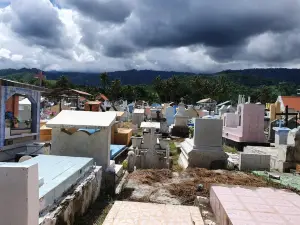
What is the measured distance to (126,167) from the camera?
1011 centimetres

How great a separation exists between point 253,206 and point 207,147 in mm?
6031

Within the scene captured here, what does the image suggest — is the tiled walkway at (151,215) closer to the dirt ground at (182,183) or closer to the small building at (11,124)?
the dirt ground at (182,183)

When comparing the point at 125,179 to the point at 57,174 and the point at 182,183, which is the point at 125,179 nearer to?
the point at 182,183

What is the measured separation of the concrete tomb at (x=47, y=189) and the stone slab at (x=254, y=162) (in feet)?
17.6

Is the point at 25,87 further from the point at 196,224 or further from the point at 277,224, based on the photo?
the point at 277,224

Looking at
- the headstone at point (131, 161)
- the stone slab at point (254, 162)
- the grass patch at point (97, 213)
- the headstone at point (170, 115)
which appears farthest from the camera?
the headstone at point (170, 115)

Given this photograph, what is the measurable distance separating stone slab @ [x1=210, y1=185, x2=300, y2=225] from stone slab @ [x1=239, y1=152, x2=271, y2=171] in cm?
404

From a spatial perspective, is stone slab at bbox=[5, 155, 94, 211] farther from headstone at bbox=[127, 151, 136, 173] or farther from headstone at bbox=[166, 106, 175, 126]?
headstone at bbox=[166, 106, 175, 126]

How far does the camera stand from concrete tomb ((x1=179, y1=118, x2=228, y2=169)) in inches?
397

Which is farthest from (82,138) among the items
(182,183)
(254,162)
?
(254,162)

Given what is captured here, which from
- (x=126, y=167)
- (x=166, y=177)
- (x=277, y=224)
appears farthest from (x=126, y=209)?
(x=126, y=167)

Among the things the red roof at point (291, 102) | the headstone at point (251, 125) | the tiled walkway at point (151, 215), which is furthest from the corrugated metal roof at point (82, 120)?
the red roof at point (291, 102)

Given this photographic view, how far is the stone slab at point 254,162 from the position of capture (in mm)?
9242

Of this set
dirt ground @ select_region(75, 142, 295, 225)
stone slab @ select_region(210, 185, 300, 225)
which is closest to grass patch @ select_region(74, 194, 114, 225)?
dirt ground @ select_region(75, 142, 295, 225)
